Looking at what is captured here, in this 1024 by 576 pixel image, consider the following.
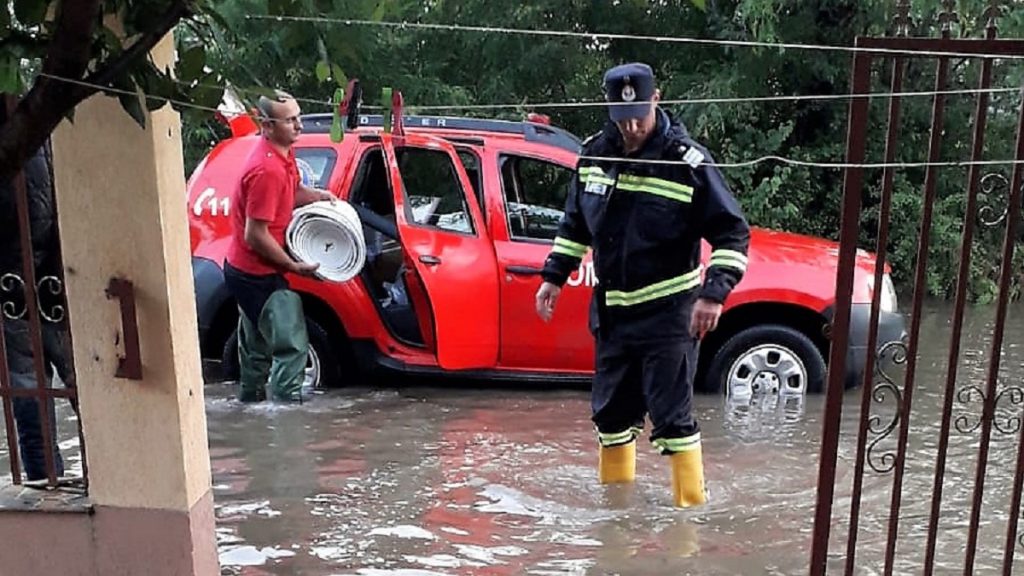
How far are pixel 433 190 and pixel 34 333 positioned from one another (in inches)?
145

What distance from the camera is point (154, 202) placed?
319 cm

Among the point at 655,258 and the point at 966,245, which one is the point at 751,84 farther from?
the point at 966,245

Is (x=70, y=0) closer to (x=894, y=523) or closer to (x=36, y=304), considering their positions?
(x=36, y=304)

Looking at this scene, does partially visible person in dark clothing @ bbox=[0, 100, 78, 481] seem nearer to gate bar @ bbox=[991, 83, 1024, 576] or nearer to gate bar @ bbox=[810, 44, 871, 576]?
gate bar @ bbox=[810, 44, 871, 576]

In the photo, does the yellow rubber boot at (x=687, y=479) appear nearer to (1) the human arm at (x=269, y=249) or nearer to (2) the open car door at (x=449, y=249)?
(2) the open car door at (x=449, y=249)

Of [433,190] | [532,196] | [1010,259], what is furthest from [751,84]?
[1010,259]

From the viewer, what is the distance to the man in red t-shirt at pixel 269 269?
599 centimetres

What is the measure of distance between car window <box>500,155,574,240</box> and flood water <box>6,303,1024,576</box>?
1.09m

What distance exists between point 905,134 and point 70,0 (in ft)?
36.7

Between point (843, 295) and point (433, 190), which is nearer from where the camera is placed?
point (843, 295)

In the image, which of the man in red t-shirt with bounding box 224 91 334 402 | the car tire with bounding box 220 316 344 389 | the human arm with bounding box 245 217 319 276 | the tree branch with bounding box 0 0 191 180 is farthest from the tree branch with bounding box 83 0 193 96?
the car tire with bounding box 220 316 344 389

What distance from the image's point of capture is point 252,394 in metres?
6.59

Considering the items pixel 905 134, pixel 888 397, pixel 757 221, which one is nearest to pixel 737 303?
pixel 888 397

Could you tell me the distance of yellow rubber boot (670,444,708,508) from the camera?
4.66m
